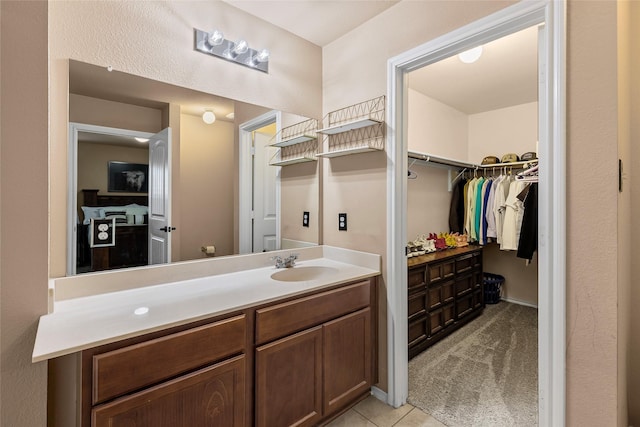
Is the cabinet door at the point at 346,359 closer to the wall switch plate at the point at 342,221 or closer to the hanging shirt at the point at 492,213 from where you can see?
the wall switch plate at the point at 342,221

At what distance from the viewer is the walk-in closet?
7.08ft

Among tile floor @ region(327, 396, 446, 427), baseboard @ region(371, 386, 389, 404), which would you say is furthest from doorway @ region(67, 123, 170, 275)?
baseboard @ region(371, 386, 389, 404)

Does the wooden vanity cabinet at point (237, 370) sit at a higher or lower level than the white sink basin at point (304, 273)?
lower

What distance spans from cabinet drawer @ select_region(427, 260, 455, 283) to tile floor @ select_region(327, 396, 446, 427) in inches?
44.2

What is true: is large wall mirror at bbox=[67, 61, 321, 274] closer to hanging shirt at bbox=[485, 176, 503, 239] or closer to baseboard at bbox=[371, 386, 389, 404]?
baseboard at bbox=[371, 386, 389, 404]

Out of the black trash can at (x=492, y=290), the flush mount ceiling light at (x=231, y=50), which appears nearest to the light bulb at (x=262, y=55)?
the flush mount ceiling light at (x=231, y=50)

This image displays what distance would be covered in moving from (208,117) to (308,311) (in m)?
1.34

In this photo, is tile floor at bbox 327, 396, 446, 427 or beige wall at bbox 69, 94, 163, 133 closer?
beige wall at bbox 69, 94, 163, 133

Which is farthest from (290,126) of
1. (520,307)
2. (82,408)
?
(520,307)

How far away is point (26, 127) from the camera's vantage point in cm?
110

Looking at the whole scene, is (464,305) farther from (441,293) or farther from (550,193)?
(550,193)

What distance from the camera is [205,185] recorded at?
1.93 m

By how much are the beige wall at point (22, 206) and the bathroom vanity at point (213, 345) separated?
7 cm

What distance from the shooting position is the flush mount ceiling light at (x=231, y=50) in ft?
5.83
